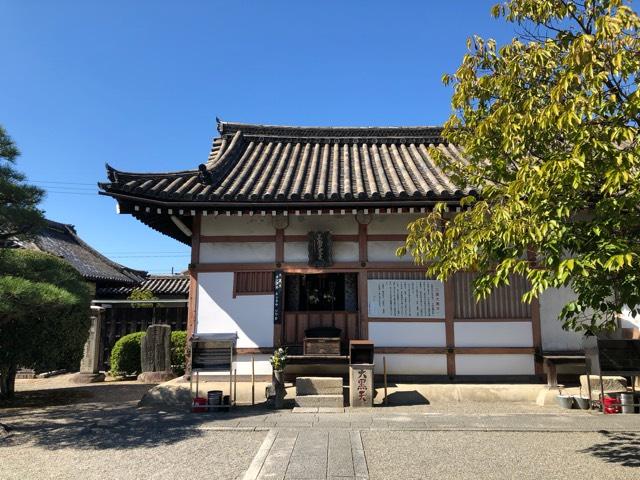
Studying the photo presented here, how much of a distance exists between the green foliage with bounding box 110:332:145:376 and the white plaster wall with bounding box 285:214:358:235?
791 cm

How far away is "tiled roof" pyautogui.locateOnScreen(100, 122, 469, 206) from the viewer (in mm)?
8984

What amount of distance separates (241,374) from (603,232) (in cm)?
753

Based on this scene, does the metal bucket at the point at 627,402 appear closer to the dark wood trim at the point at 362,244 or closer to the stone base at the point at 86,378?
the dark wood trim at the point at 362,244

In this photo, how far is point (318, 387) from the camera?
348 inches

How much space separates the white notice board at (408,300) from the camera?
31.2ft

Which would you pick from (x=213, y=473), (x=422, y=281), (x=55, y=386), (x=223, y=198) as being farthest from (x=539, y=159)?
(x=55, y=386)

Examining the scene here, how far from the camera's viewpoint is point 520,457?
568cm

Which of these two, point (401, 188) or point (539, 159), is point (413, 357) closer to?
point (401, 188)

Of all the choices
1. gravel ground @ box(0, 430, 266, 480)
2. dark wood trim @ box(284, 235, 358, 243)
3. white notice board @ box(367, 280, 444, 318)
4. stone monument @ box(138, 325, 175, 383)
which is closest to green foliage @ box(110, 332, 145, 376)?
stone monument @ box(138, 325, 175, 383)

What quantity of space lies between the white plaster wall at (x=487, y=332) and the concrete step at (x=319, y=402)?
9.52 feet

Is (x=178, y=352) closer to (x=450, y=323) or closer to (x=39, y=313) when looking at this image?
(x=39, y=313)

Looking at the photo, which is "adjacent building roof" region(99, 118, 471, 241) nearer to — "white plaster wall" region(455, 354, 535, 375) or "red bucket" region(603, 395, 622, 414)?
"white plaster wall" region(455, 354, 535, 375)

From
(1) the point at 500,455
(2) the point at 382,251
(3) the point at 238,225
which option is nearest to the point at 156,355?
(3) the point at 238,225

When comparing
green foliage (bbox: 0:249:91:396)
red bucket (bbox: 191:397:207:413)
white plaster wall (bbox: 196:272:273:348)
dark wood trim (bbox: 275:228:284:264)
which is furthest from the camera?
dark wood trim (bbox: 275:228:284:264)
